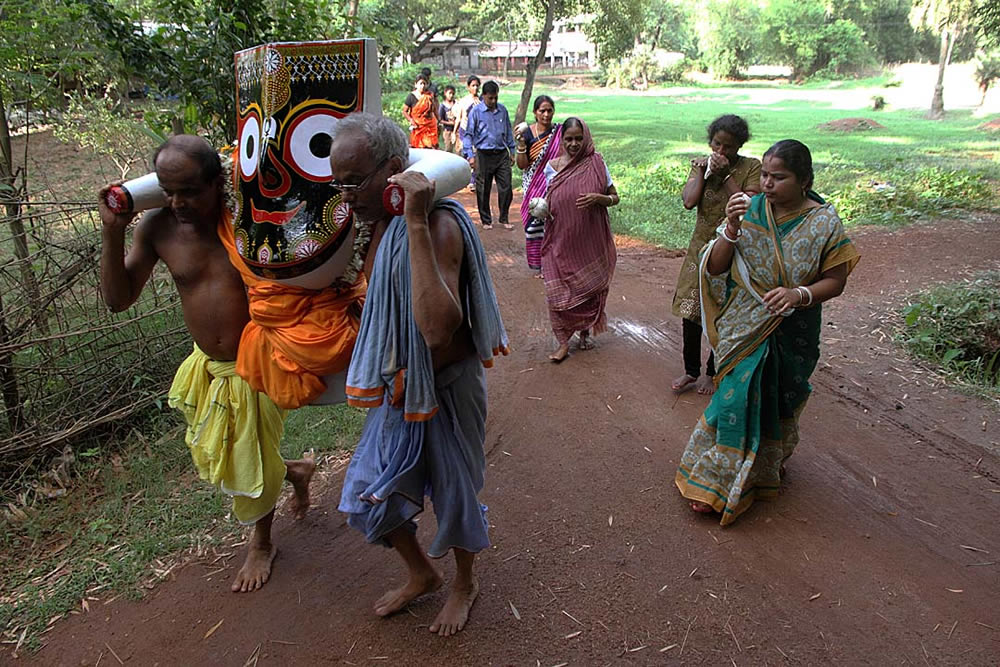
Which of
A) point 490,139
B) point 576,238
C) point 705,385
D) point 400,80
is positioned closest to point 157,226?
point 576,238

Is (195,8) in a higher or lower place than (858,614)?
higher

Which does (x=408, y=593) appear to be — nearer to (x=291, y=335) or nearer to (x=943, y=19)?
(x=291, y=335)

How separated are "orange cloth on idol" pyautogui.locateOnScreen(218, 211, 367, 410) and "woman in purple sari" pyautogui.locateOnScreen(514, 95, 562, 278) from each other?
2906 mm

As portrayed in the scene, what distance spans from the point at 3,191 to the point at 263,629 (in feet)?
9.00

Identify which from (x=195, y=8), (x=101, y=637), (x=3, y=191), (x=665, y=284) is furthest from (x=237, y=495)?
(x=665, y=284)

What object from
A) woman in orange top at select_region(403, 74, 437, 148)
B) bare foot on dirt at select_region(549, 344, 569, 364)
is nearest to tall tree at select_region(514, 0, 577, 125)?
woman in orange top at select_region(403, 74, 437, 148)

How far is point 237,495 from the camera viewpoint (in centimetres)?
268

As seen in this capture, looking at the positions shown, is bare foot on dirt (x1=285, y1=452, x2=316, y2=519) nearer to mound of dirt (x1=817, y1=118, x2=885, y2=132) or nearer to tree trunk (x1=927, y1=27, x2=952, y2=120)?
mound of dirt (x1=817, y1=118, x2=885, y2=132)

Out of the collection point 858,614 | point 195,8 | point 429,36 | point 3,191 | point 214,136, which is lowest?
point 858,614

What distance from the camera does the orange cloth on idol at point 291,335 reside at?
240 centimetres

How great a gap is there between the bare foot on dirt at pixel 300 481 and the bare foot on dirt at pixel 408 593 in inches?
30.5

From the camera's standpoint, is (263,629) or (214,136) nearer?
(263,629)

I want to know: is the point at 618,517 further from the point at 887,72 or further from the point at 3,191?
the point at 887,72

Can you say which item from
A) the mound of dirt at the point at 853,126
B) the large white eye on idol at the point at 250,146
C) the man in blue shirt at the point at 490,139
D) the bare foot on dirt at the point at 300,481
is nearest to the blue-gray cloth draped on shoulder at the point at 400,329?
the large white eye on idol at the point at 250,146
